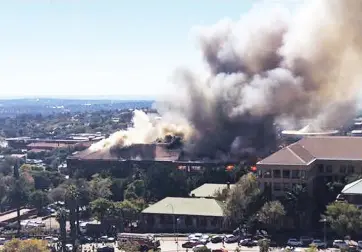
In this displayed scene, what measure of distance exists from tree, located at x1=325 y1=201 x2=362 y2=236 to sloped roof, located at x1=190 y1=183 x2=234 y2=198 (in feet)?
43.4

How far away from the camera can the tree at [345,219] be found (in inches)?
1756

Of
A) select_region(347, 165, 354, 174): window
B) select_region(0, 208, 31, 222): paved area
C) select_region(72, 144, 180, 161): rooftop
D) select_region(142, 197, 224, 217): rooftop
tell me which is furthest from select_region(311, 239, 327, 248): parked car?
select_region(72, 144, 180, 161): rooftop

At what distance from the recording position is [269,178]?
5175 centimetres

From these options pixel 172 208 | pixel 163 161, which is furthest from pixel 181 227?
pixel 163 161

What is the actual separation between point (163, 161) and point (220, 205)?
809 inches

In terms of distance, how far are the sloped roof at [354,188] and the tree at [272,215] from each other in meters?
4.58

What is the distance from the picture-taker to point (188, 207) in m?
54.3

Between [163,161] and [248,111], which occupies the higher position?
[248,111]

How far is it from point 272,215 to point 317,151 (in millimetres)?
9955

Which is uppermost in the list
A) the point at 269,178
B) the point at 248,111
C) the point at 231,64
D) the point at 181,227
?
the point at 231,64

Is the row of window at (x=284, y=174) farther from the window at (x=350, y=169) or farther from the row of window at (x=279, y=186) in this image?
the window at (x=350, y=169)

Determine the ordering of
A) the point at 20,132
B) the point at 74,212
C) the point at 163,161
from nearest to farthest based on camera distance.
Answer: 1. the point at 74,212
2. the point at 163,161
3. the point at 20,132

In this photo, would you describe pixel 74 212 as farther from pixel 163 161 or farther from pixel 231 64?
pixel 231 64

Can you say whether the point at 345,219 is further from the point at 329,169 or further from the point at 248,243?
the point at 329,169
